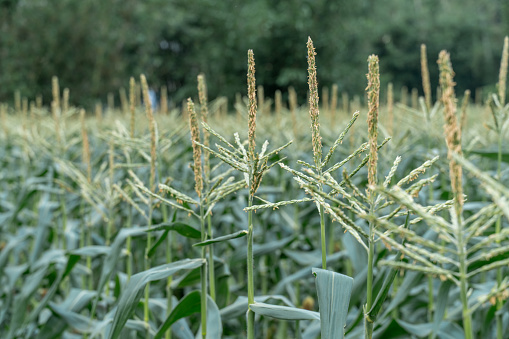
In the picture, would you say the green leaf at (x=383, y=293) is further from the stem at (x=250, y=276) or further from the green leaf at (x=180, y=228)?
the green leaf at (x=180, y=228)

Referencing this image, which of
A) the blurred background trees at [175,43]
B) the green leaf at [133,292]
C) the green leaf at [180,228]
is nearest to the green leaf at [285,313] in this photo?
the green leaf at [133,292]

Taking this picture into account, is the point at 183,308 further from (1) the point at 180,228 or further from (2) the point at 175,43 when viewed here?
(2) the point at 175,43

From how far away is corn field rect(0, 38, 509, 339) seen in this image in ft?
2.85

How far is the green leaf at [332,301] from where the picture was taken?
1.03 meters

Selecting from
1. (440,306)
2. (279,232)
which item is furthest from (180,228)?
(279,232)

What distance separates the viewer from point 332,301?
3.49 feet

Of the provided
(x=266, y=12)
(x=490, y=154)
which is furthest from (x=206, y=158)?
(x=266, y=12)

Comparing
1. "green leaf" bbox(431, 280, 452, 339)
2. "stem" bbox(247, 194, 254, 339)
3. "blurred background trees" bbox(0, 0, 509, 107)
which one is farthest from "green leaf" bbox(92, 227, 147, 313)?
"blurred background trees" bbox(0, 0, 509, 107)

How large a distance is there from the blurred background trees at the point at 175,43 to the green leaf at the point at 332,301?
18829 millimetres

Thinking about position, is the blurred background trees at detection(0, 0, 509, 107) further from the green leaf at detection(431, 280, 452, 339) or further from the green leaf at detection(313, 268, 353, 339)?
the green leaf at detection(313, 268, 353, 339)

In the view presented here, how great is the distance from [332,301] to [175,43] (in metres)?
27.2

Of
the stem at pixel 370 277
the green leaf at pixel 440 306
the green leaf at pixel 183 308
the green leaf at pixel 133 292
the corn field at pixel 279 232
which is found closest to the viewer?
the corn field at pixel 279 232

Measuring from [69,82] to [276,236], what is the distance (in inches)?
733

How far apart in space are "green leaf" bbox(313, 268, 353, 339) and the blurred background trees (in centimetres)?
1883
